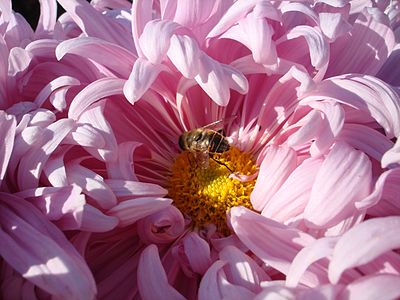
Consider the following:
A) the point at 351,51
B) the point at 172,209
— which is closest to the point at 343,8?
the point at 351,51

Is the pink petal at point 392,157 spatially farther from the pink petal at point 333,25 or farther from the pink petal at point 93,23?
the pink petal at point 93,23

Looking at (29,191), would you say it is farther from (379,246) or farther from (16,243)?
(379,246)

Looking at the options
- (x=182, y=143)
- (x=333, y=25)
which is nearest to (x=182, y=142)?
(x=182, y=143)

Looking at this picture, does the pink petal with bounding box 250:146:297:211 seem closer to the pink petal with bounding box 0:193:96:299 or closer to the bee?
the bee

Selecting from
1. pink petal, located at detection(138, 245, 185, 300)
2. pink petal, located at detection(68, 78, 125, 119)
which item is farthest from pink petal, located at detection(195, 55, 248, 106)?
pink petal, located at detection(138, 245, 185, 300)

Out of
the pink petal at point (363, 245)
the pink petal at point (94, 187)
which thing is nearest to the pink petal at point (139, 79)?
the pink petal at point (94, 187)

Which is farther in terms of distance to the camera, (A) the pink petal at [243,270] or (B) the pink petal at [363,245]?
(A) the pink petal at [243,270]

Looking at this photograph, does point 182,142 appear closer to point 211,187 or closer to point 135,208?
point 211,187

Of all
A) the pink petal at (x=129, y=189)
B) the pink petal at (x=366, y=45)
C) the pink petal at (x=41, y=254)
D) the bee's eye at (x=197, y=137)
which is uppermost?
the pink petal at (x=366, y=45)
